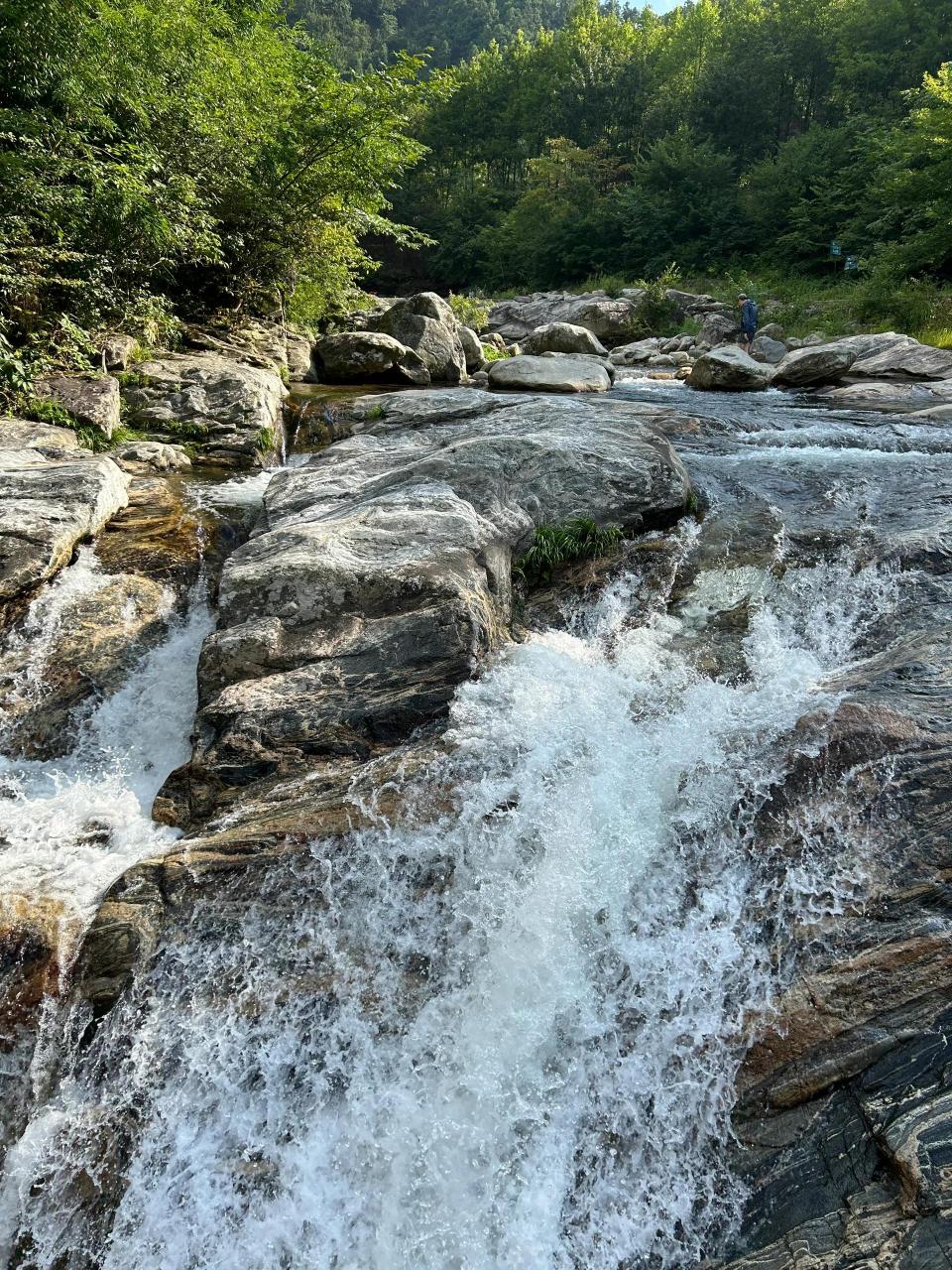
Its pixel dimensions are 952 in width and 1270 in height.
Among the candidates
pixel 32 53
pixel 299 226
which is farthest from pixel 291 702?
pixel 299 226

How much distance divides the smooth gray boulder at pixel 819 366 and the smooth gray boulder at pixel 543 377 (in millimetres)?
3722

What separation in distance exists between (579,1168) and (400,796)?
75.5 inches

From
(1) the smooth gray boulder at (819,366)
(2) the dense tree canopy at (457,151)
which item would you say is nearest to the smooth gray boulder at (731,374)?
(1) the smooth gray boulder at (819,366)

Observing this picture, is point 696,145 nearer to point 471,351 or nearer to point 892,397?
point 471,351

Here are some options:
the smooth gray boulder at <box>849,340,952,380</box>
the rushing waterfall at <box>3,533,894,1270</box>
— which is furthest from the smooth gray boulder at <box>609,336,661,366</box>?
the rushing waterfall at <box>3,533,894,1270</box>

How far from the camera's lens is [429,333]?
49.4 ft

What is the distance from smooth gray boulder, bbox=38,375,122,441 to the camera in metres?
8.73

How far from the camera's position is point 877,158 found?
24.9m

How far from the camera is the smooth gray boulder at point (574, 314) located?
86.9 feet

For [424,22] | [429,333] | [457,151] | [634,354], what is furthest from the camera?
[424,22]

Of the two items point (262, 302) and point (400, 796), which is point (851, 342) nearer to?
point (262, 302)

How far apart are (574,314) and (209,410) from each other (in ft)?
71.4

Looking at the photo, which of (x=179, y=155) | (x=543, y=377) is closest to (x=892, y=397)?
(x=543, y=377)

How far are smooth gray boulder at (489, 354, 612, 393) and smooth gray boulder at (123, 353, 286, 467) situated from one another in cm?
490
